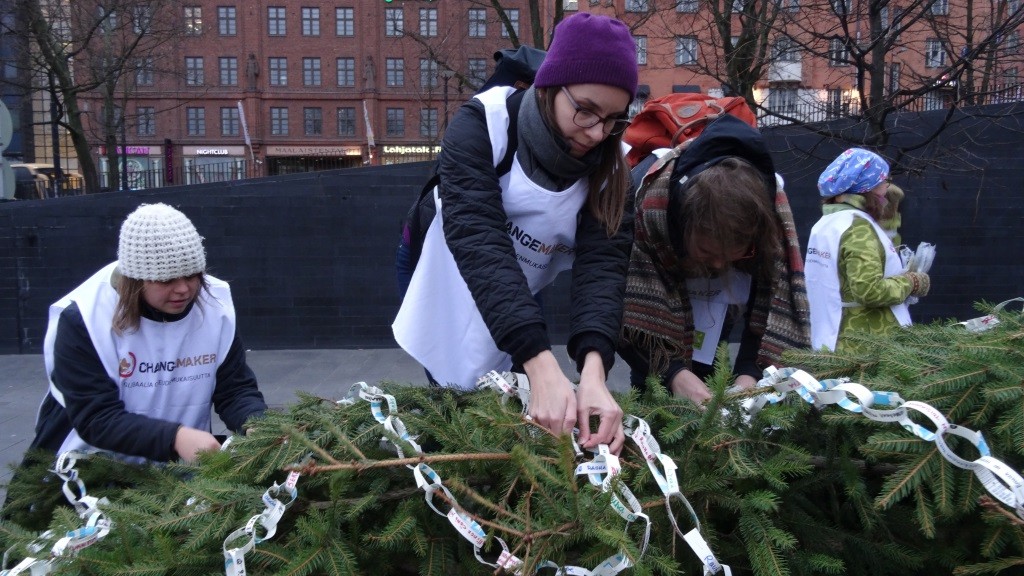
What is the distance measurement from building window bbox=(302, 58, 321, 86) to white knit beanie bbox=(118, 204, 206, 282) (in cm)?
4602

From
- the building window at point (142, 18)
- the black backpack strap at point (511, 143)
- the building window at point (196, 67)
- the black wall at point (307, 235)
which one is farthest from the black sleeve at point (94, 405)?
the building window at point (196, 67)

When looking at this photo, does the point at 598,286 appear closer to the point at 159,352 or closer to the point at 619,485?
the point at 619,485

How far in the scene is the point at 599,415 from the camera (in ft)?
5.85

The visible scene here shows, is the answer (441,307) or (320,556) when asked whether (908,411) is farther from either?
(441,307)

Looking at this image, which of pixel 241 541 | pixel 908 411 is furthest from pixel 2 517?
pixel 908 411

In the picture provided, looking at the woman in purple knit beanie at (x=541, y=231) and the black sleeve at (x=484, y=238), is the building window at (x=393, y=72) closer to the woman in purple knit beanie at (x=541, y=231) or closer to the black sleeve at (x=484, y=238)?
→ the woman in purple knit beanie at (x=541, y=231)

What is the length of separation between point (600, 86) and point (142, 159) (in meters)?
45.3

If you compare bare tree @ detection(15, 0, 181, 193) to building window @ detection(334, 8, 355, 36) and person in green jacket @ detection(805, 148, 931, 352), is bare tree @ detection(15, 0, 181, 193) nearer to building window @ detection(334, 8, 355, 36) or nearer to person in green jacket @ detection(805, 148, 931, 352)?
person in green jacket @ detection(805, 148, 931, 352)

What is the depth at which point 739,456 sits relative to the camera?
5.26ft

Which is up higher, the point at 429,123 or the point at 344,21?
the point at 344,21

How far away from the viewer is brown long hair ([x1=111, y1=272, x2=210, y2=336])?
8.59ft

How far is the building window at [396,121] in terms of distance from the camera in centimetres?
4641

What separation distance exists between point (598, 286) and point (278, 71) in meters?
47.3

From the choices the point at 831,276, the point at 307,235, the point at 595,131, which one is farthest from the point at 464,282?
the point at 307,235
